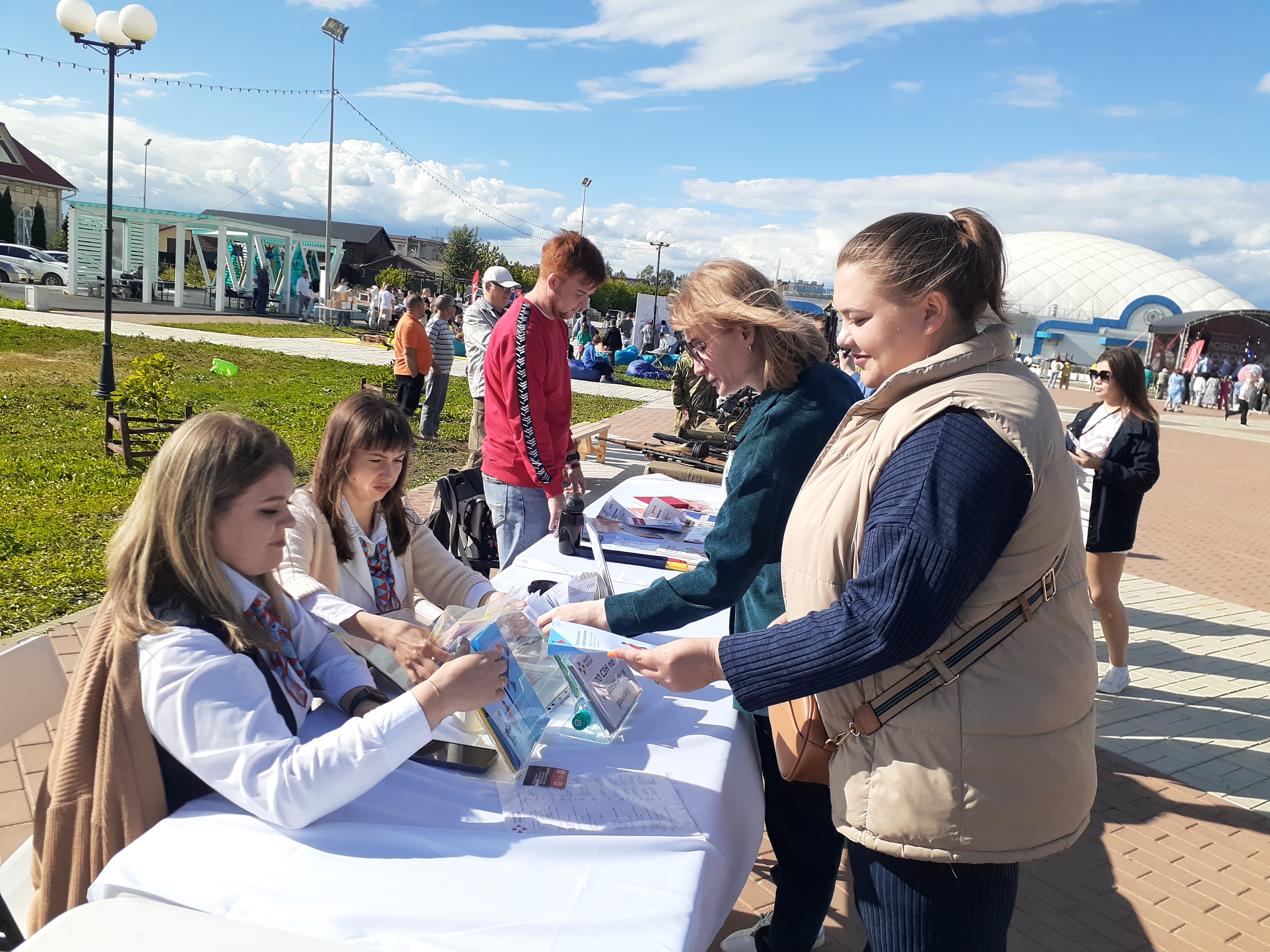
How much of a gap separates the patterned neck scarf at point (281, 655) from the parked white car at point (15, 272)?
31.6 m

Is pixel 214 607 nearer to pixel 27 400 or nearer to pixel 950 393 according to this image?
pixel 950 393

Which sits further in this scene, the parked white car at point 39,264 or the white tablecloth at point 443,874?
the parked white car at point 39,264

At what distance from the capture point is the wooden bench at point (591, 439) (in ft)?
30.4

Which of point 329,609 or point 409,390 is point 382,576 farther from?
point 409,390

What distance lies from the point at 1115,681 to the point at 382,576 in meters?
4.10

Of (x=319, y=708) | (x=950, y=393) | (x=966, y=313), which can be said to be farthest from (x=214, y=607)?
(x=966, y=313)

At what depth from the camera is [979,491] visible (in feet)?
4.08

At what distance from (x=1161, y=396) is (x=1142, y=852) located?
3845 centimetres

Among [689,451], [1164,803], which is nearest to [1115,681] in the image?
[1164,803]

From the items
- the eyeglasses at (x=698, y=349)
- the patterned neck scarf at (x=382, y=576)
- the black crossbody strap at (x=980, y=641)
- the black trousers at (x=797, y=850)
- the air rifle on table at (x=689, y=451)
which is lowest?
the black trousers at (x=797, y=850)

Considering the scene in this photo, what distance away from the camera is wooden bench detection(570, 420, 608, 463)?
9.27 m

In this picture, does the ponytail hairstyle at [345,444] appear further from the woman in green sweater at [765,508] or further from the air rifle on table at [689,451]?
the air rifle on table at [689,451]

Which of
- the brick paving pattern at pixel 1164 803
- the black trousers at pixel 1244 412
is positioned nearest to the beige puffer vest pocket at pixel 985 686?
the brick paving pattern at pixel 1164 803

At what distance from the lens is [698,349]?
2248 mm
